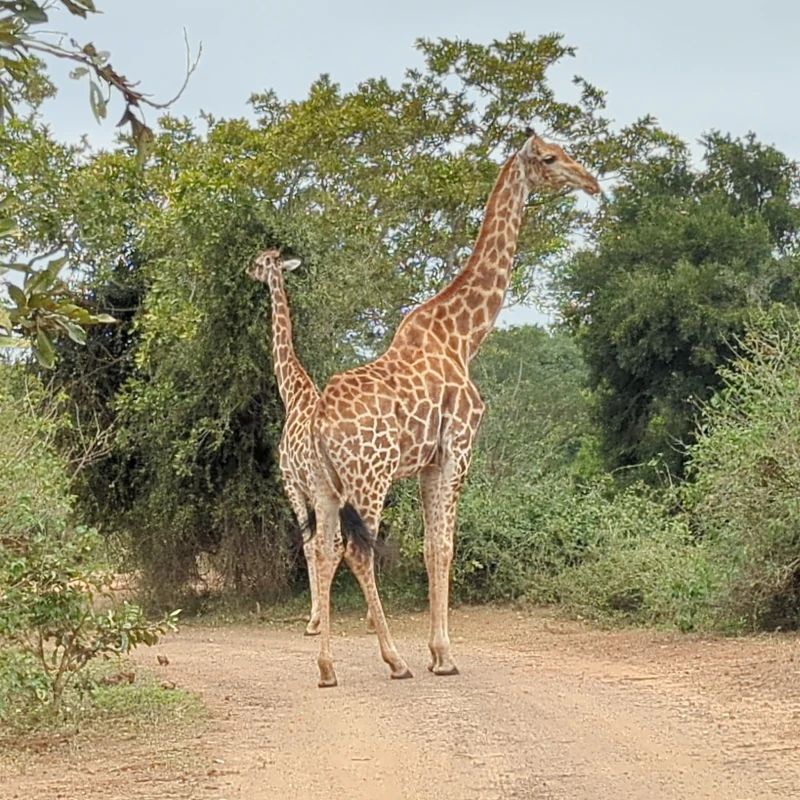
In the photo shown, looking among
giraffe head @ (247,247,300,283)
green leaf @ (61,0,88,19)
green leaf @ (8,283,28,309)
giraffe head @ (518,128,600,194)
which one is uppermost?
giraffe head @ (518,128,600,194)

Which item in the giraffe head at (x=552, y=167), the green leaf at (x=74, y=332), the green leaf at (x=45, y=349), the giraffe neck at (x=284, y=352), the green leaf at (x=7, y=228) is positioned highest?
the giraffe head at (x=552, y=167)

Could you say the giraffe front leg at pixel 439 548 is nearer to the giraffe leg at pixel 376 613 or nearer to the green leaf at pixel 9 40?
the giraffe leg at pixel 376 613

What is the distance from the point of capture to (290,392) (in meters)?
12.8

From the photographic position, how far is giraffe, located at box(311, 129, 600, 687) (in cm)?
972

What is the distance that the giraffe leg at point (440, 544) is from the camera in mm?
9719

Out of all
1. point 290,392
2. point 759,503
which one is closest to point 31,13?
point 759,503

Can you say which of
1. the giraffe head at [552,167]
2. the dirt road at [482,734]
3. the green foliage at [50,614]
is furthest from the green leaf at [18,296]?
the giraffe head at [552,167]

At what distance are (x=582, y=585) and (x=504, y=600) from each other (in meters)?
1.24

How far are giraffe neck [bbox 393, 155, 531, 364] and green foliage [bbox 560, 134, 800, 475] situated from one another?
7995 mm

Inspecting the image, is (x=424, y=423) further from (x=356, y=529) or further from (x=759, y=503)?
(x=759, y=503)

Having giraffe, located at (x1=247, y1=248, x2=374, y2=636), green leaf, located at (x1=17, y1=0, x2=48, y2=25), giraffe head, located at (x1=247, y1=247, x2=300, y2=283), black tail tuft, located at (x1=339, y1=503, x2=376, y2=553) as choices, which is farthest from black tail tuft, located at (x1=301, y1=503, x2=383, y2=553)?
green leaf, located at (x1=17, y1=0, x2=48, y2=25)

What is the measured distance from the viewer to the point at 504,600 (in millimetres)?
15383

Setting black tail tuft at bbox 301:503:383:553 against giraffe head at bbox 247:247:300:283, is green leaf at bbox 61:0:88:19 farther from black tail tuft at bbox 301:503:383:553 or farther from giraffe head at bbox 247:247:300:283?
giraffe head at bbox 247:247:300:283

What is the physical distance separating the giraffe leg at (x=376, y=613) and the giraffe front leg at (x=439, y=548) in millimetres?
280
